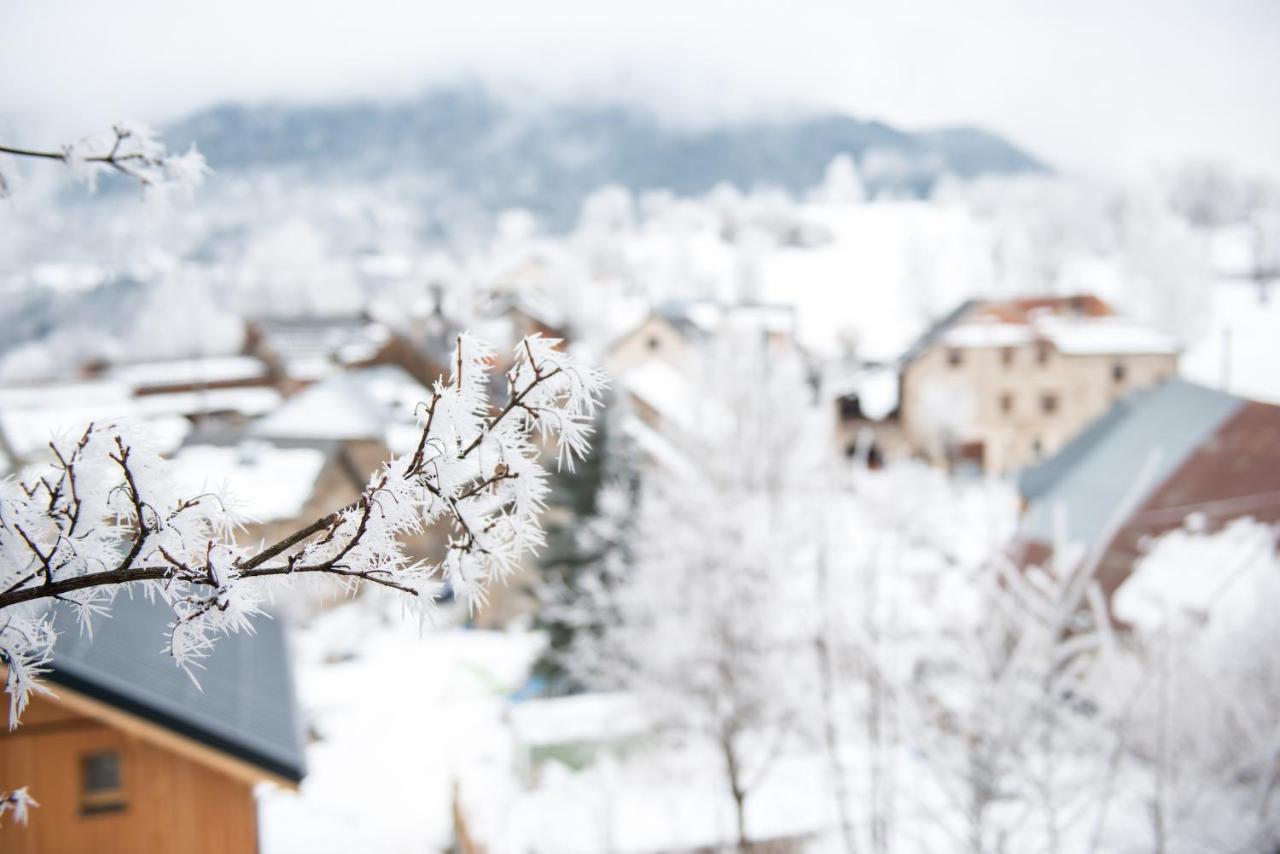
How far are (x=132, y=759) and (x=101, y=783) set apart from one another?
0.70 feet

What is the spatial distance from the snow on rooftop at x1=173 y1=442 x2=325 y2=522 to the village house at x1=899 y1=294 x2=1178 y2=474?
16.4 m

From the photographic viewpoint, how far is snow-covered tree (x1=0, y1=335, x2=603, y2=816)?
Answer: 37.0 inches

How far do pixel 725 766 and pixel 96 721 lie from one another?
5874 millimetres

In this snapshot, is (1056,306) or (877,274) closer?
(1056,306)

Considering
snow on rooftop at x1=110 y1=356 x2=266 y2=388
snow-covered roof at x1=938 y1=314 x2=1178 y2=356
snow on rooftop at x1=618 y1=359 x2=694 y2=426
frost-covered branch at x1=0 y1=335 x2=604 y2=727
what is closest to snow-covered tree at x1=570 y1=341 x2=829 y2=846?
snow on rooftop at x1=618 y1=359 x2=694 y2=426

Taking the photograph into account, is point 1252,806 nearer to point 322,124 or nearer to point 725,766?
point 725,766

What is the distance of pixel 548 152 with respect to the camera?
6006cm

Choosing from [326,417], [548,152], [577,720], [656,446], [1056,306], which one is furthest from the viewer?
[548,152]

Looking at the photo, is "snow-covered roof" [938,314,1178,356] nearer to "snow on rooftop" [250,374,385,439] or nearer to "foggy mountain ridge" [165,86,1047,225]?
"foggy mountain ridge" [165,86,1047,225]

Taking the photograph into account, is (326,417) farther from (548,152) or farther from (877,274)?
(548,152)

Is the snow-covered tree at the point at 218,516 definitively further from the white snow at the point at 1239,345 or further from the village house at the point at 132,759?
the white snow at the point at 1239,345

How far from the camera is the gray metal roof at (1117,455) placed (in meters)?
10.7

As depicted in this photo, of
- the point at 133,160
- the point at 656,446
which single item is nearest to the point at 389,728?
the point at 656,446

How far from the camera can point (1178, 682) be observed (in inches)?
194
